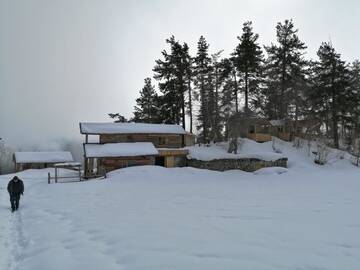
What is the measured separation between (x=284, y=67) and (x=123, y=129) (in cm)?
2284

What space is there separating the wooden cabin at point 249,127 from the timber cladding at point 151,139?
644cm

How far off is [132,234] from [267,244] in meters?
3.71

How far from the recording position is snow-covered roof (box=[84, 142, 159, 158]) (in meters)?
32.7

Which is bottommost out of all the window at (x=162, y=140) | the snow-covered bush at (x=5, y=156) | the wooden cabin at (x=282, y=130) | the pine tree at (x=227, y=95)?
the snow-covered bush at (x=5, y=156)

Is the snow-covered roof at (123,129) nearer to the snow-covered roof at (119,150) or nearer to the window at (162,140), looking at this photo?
the window at (162,140)

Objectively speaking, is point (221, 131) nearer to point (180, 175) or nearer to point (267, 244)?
point (180, 175)

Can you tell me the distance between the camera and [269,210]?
507 inches

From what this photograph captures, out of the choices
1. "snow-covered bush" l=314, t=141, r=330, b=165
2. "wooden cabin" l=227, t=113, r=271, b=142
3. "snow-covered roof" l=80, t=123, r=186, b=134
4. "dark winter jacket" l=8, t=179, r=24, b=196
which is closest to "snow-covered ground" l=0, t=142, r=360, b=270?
"dark winter jacket" l=8, t=179, r=24, b=196

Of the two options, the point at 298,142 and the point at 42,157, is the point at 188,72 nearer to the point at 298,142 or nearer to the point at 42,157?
the point at 298,142

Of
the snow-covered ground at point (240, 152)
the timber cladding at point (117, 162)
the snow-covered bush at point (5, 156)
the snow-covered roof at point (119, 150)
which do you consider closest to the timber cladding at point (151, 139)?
the snow-covered roof at point (119, 150)

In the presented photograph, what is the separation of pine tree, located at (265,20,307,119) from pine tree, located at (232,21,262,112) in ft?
9.30

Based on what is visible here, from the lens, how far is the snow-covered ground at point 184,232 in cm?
698

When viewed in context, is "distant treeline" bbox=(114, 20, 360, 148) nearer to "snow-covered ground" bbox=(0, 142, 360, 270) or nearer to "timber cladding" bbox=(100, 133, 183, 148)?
"timber cladding" bbox=(100, 133, 183, 148)

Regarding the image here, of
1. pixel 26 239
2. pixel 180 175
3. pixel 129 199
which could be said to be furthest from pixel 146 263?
pixel 180 175
